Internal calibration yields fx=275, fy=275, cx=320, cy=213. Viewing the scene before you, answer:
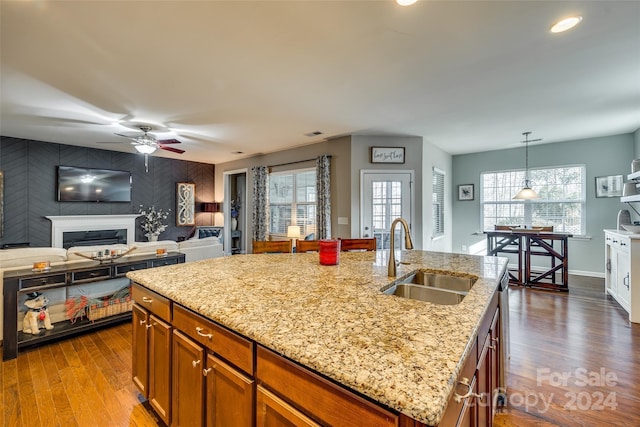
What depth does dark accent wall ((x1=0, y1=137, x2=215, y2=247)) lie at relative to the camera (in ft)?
16.4

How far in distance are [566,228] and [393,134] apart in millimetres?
4153

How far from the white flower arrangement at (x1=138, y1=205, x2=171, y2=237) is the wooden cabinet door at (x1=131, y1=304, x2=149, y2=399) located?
209 inches

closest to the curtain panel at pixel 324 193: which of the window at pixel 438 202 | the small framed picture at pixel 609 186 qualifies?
the window at pixel 438 202

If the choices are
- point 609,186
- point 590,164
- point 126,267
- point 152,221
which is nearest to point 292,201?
point 126,267

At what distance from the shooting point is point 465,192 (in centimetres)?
670

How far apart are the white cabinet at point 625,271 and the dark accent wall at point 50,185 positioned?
27.4ft

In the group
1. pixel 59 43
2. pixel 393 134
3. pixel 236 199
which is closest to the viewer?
pixel 59 43

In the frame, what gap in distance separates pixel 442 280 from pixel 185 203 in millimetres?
6982

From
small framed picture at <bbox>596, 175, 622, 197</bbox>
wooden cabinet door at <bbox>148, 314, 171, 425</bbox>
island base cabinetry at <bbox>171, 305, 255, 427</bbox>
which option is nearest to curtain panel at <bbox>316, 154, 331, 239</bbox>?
wooden cabinet door at <bbox>148, 314, 171, 425</bbox>

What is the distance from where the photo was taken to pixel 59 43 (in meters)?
2.17

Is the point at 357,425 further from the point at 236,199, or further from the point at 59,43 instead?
the point at 236,199

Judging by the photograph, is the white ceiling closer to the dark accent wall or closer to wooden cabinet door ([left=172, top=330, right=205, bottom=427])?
the dark accent wall

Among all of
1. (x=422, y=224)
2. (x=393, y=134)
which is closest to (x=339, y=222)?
(x=422, y=224)

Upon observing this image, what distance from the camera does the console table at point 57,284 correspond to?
2484mm
